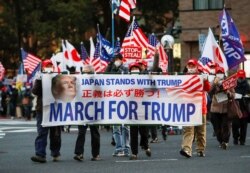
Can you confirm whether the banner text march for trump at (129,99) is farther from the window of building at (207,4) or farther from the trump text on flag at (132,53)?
the window of building at (207,4)

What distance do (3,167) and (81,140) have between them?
5.61ft

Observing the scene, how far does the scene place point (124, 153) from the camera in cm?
1777

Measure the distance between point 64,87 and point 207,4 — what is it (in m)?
32.4

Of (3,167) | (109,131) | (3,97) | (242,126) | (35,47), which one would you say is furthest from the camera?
(35,47)

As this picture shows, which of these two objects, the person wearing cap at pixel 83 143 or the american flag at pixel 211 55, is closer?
the person wearing cap at pixel 83 143

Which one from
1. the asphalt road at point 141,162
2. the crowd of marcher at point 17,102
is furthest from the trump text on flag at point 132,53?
the crowd of marcher at point 17,102

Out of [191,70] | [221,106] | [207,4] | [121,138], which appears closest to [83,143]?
[121,138]

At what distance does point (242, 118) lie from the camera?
852 inches

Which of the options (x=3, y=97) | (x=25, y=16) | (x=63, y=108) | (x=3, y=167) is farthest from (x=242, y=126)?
(x=25, y=16)

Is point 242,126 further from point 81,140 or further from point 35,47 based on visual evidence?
point 35,47

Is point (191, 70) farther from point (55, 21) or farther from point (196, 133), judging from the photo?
point (55, 21)

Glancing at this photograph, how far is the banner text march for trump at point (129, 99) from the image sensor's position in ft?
55.4

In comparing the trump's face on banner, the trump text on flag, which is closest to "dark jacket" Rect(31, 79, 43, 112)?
the trump's face on banner

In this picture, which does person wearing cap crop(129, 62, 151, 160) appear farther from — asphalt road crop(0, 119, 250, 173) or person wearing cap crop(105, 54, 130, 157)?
person wearing cap crop(105, 54, 130, 157)
